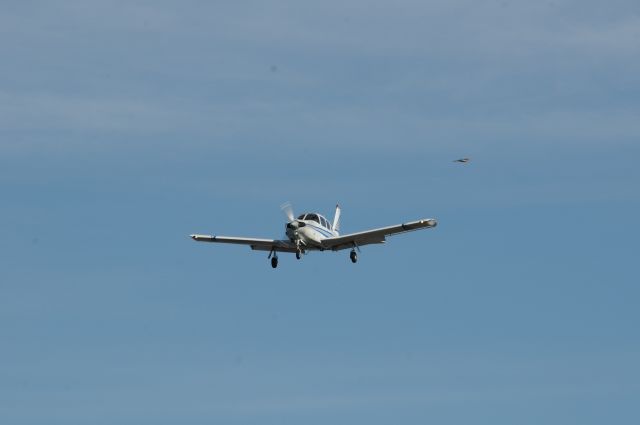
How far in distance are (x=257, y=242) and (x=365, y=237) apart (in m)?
6.86

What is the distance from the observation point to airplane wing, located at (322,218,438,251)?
10669 cm

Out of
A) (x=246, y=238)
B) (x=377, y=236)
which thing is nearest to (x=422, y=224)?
(x=377, y=236)

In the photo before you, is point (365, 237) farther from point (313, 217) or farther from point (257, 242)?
point (257, 242)

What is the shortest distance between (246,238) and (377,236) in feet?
27.7

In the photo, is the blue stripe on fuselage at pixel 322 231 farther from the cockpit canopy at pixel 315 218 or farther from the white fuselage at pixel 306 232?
the cockpit canopy at pixel 315 218

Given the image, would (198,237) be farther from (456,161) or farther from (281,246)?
(456,161)

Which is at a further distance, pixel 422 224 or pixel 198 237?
pixel 198 237

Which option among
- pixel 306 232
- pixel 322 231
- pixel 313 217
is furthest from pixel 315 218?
pixel 306 232

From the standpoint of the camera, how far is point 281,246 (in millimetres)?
108312

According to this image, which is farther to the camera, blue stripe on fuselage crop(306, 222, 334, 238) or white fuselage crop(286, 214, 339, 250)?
blue stripe on fuselage crop(306, 222, 334, 238)

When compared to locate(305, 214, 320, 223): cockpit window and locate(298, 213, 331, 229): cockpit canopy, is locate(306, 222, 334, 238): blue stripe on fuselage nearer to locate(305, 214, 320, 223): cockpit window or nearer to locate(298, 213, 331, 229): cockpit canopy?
locate(298, 213, 331, 229): cockpit canopy

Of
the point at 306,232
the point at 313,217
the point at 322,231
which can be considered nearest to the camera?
the point at 306,232

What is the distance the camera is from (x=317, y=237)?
107 meters

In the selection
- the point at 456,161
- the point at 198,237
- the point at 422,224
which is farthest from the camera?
the point at 198,237
